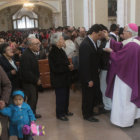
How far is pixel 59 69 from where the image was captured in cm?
405

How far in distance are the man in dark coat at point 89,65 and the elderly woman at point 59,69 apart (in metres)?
0.29

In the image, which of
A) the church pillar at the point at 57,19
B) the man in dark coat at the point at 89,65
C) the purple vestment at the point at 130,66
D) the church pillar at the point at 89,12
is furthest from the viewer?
the church pillar at the point at 57,19

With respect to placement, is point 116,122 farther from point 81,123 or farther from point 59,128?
point 59,128

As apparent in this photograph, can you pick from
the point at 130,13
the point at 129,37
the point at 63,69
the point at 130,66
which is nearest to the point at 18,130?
the point at 63,69

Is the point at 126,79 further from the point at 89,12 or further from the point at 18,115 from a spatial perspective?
the point at 89,12

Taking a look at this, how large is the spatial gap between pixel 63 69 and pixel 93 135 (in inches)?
48.6

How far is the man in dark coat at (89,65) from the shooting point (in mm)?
3959

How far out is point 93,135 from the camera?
12.5ft

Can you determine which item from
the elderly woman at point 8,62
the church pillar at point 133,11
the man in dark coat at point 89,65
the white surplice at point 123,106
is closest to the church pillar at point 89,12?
the church pillar at point 133,11

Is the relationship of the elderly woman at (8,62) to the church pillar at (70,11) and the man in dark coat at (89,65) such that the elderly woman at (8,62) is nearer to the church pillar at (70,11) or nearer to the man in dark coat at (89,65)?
the man in dark coat at (89,65)

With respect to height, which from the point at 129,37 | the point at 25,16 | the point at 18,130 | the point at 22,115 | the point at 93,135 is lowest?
the point at 93,135

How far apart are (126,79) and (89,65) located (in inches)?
26.0

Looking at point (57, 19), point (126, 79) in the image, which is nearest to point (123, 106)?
point (126, 79)

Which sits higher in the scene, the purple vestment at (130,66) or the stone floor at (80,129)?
the purple vestment at (130,66)
